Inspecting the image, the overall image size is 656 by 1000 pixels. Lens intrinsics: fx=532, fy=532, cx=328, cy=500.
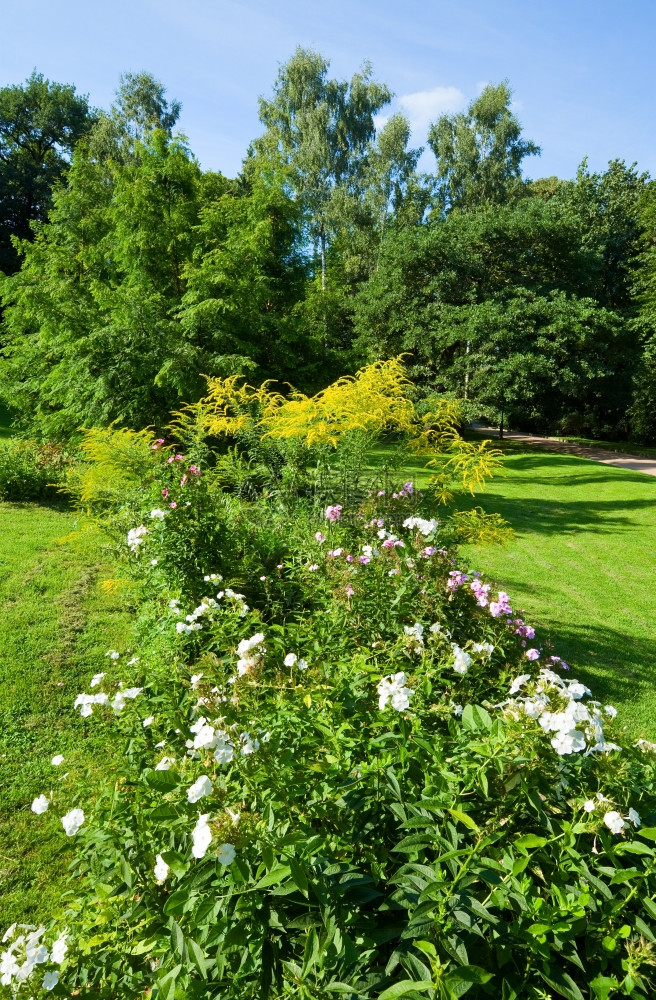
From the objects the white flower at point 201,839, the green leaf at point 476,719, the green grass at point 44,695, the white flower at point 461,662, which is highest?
the white flower at point 461,662

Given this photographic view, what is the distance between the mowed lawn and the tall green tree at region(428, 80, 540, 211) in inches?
528

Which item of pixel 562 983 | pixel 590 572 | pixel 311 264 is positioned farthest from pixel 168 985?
A: pixel 311 264

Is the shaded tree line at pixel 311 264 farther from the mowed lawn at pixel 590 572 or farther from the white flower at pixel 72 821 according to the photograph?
the white flower at pixel 72 821

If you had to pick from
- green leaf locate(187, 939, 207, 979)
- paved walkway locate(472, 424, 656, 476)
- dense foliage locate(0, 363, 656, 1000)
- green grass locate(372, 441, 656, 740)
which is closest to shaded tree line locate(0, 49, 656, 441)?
paved walkway locate(472, 424, 656, 476)

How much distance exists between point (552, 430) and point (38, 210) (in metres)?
22.9

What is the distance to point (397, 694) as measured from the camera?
137 cm

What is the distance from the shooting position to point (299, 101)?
58.4 ft

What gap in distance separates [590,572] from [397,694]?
208 inches

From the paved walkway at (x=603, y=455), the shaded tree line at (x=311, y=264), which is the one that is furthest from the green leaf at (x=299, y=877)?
the paved walkway at (x=603, y=455)

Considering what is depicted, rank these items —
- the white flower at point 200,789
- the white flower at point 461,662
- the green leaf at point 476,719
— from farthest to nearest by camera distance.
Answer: the white flower at point 461,662
the green leaf at point 476,719
the white flower at point 200,789

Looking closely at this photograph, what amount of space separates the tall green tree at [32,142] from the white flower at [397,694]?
24324mm

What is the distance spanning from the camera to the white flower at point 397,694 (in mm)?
1341

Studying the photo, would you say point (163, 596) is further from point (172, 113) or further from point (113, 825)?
point (172, 113)

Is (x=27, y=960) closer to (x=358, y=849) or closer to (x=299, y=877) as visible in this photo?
(x=299, y=877)
